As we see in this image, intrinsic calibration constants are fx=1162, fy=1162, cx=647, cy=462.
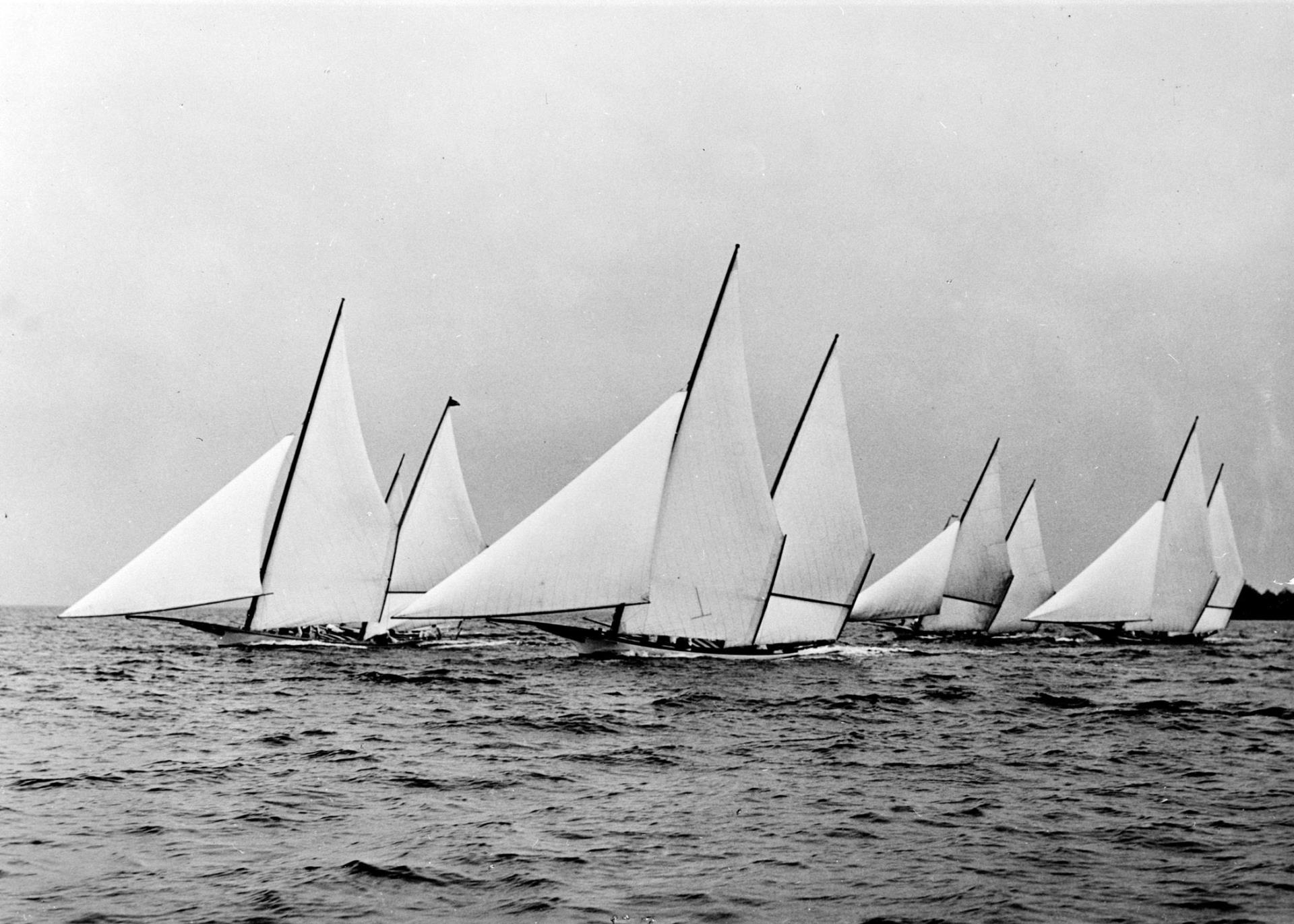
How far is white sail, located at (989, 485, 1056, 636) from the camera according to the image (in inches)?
2655

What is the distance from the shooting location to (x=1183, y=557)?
59406 millimetres

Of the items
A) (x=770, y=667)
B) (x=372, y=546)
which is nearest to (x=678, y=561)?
(x=770, y=667)

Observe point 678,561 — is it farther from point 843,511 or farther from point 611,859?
point 611,859

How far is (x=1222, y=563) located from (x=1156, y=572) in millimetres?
14393

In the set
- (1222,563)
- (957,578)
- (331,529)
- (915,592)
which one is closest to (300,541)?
(331,529)

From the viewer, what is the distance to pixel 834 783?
15.1m

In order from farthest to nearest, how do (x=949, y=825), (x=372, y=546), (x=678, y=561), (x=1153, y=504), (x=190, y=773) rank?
(x=1153, y=504), (x=372, y=546), (x=678, y=561), (x=190, y=773), (x=949, y=825)

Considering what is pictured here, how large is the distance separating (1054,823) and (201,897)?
8.75 m

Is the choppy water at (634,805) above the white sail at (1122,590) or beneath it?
beneath

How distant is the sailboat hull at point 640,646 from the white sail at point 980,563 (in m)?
30.7

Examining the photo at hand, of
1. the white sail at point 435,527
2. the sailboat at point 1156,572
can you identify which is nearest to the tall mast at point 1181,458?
the sailboat at point 1156,572

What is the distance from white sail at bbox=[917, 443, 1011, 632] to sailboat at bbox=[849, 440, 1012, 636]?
0.12ft

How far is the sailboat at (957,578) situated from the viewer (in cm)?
6347

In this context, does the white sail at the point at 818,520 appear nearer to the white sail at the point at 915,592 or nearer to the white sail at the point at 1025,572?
the white sail at the point at 915,592
